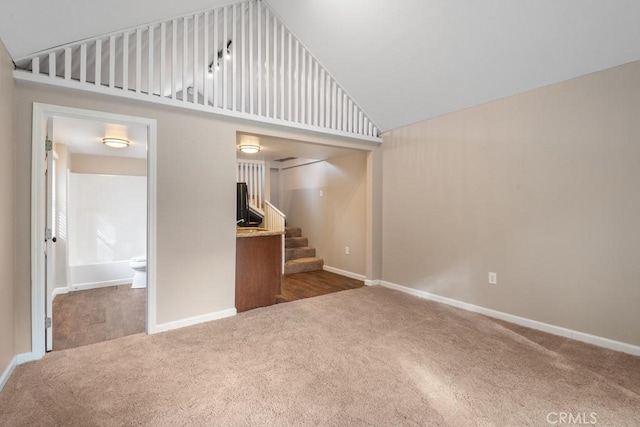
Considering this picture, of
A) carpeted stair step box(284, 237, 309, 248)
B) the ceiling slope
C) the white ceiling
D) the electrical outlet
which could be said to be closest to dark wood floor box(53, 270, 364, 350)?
carpeted stair step box(284, 237, 309, 248)

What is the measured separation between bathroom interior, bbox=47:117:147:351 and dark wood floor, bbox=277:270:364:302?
1.83m

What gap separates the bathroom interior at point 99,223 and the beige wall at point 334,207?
9.83 ft

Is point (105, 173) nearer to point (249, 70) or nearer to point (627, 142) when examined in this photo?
point (249, 70)

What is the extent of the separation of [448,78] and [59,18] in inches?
134

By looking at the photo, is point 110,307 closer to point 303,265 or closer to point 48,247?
point 48,247

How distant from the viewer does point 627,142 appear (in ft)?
8.06

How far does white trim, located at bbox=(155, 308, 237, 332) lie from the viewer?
2914 mm

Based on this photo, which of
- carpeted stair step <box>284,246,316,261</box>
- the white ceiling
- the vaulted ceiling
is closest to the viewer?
the vaulted ceiling

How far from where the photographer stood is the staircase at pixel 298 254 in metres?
5.55

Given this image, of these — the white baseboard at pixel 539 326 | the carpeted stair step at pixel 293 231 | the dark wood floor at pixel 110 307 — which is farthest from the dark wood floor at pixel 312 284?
the carpeted stair step at pixel 293 231

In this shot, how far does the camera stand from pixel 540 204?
2.93 metres

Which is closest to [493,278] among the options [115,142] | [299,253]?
[299,253]

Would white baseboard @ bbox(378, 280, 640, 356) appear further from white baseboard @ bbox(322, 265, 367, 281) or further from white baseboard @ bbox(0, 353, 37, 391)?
white baseboard @ bbox(0, 353, 37, 391)

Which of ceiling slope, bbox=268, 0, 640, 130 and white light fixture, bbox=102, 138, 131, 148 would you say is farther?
white light fixture, bbox=102, 138, 131, 148
